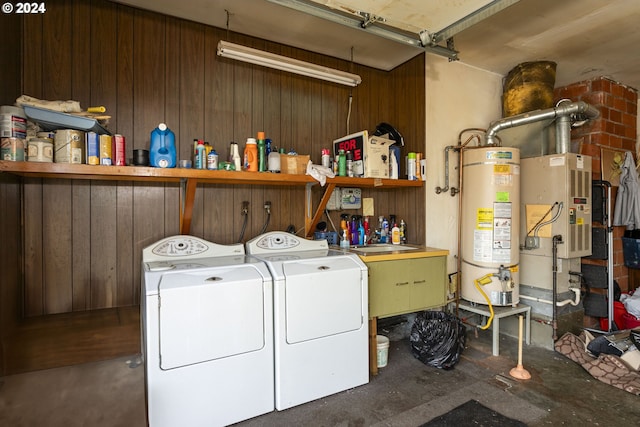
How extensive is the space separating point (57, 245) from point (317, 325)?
5.79ft

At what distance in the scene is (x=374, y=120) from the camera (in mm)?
3391

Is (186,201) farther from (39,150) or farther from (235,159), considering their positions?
(39,150)

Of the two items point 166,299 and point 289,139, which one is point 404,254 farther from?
point 166,299

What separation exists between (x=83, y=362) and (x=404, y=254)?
2.12 meters

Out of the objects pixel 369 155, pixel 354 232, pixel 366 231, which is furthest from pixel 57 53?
pixel 366 231

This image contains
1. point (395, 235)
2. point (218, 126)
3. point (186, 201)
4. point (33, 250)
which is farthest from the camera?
point (395, 235)

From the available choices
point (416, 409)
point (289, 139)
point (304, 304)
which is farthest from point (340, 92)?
point (416, 409)

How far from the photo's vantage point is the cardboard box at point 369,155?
2.77 m

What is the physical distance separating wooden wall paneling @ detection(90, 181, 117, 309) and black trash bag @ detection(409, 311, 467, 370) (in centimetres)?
232

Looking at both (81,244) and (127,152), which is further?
(127,152)

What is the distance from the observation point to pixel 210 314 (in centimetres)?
178

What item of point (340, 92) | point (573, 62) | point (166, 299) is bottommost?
point (166, 299)

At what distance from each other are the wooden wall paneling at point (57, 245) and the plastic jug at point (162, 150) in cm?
63

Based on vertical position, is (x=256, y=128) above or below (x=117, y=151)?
above
